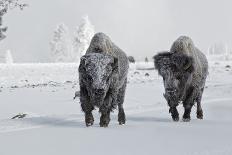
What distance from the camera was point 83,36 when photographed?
109375mm

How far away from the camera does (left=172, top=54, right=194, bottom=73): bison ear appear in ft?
36.2

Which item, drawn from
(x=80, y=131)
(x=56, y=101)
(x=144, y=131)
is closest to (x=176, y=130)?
(x=144, y=131)

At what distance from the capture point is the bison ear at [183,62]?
11.0 m

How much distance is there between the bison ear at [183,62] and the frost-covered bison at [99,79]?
1360mm

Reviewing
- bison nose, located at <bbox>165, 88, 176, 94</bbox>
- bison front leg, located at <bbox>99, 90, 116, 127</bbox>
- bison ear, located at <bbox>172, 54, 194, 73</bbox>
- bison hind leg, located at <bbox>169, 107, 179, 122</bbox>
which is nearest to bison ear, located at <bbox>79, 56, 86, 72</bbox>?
bison front leg, located at <bbox>99, 90, 116, 127</bbox>

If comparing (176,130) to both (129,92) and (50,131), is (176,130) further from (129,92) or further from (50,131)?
(129,92)

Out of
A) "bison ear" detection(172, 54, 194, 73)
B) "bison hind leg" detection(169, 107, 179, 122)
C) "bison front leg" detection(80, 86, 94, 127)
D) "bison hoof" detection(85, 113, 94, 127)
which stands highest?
"bison ear" detection(172, 54, 194, 73)

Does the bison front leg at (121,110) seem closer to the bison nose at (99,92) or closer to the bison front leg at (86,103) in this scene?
the bison front leg at (86,103)

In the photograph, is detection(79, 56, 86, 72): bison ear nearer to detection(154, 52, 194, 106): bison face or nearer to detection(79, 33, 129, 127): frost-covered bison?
detection(79, 33, 129, 127): frost-covered bison

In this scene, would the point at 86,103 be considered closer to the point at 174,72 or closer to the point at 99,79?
the point at 99,79

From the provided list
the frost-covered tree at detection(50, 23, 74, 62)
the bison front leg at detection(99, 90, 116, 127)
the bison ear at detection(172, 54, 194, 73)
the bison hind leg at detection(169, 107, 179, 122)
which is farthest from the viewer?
the frost-covered tree at detection(50, 23, 74, 62)

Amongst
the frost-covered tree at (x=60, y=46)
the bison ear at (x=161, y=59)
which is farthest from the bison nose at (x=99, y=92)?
the frost-covered tree at (x=60, y=46)

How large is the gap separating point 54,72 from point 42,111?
29.4 metres

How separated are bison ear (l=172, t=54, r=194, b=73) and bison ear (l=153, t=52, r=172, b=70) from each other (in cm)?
16
